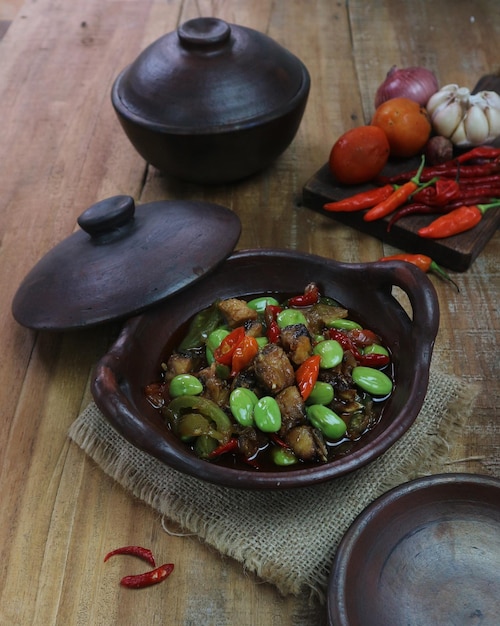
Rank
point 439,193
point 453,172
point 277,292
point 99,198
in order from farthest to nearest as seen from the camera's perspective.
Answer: point 99,198 < point 453,172 < point 439,193 < point 277,292

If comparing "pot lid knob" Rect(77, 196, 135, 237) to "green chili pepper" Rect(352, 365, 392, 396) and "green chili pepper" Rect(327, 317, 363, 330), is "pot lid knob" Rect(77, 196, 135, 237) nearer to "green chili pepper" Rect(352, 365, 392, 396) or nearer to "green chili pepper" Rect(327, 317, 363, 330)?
"green chili pepper" Rect(327, 317, 363, 330)

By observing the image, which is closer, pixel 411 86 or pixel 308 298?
pixel 308 298

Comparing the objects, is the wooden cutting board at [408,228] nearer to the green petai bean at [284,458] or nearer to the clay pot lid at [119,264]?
the clay pot lid at [119,264]

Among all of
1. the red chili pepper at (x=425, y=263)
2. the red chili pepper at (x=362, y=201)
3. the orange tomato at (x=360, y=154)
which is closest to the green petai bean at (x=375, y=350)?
the red chili pepper at (x=425, y=263)

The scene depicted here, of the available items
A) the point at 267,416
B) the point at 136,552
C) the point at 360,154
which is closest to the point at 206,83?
the point at 360,154

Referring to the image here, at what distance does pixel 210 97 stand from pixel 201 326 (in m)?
0.89

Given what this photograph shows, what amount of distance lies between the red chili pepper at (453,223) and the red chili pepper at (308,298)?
23.7 inches

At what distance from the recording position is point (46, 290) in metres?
1.83

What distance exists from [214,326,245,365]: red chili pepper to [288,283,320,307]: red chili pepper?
9.2 inches

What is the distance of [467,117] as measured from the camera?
259cm

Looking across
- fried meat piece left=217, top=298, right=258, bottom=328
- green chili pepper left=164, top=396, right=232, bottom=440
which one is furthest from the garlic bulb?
green chili pepper left=164, top=396, right=232, bottom=440

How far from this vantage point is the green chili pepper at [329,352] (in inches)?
65.7

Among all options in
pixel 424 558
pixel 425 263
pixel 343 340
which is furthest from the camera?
pixel 425 263

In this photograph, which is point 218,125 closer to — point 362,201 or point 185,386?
point 362,201
